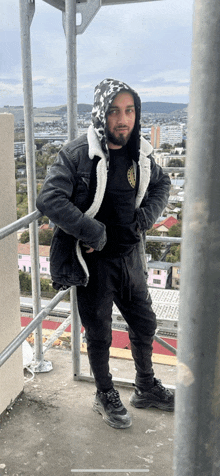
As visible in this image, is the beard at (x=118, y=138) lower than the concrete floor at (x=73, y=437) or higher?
higher

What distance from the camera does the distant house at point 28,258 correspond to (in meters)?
2.06

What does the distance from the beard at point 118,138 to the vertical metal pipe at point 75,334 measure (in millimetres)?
882

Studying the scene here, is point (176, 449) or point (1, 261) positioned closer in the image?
point (176, 449)

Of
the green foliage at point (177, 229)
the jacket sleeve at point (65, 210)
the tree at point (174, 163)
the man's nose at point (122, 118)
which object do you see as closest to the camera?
the green foliage at point (177, 229)

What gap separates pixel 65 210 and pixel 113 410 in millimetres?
1033

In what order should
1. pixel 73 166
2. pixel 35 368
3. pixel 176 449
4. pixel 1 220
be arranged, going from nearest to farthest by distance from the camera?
pixel 176 449 < pixel 73 166 < pixel 1 220 < pixel 35 368

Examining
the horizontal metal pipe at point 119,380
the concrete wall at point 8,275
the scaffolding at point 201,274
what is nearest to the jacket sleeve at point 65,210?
the concrete wall at point 8,275

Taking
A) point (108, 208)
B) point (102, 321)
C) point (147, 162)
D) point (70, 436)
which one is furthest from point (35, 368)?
point (147, 162)

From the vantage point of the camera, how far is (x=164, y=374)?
2672 millimetres

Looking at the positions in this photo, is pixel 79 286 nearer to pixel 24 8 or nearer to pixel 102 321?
pixel 102 321

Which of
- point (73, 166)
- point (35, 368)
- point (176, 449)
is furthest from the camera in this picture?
point (35, 368)

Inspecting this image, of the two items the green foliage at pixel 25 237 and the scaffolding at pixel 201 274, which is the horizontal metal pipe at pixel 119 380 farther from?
the scaffolding at pixel 201 274

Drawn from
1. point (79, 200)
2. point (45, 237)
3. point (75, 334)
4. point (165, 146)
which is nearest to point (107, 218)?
point (79, 200)

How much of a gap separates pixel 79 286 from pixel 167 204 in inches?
22.8
